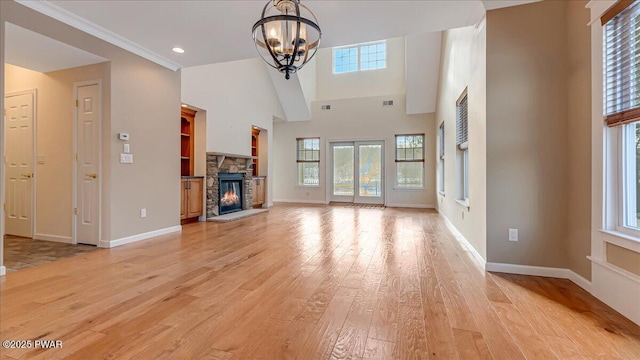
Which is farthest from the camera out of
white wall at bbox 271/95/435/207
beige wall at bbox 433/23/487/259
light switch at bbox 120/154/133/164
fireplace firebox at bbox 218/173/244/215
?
white wall at bbox 271/95/435/207

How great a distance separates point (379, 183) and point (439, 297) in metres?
6.54

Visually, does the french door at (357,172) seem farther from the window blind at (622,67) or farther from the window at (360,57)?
the window blind at (622,67)

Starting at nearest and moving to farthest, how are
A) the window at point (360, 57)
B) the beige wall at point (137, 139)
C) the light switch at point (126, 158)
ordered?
the beige wall at point (137, 139), the light switch at point (126, 158), the window at point (360, 57)

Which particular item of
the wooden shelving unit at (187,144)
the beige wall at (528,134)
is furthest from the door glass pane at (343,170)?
the beige wall at (528,134)

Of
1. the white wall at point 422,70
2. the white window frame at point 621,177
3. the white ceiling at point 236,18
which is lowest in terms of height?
the white window frame at point 621,177

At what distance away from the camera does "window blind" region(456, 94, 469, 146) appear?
3.96 m

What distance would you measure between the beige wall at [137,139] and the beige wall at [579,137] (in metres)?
4.93

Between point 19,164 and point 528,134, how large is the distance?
21.7 ft

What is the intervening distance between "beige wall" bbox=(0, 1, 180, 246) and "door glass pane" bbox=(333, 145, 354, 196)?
17.1 ft

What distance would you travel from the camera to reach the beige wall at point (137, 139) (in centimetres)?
364

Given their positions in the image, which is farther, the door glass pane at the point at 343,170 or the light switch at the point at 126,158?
the door glass pane at the point at 343,170

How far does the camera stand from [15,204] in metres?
4.27

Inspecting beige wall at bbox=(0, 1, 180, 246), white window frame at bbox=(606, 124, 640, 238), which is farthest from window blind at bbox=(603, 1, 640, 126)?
beige wall at bbox=(0, 1, 180, 246)

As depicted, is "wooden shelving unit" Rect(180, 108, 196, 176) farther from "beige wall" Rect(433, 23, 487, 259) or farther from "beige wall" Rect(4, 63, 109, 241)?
"beige wall" Rect(433, 23, 487, 259)
